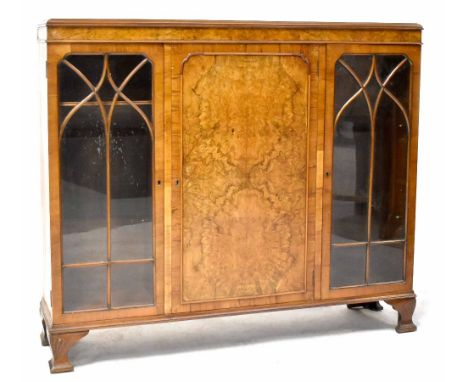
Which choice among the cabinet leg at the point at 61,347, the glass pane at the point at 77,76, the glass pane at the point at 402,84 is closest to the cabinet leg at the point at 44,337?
the cabinet leg at the point at 61,347

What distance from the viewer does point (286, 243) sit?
14.9 feet

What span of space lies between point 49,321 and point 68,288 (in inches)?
7.7

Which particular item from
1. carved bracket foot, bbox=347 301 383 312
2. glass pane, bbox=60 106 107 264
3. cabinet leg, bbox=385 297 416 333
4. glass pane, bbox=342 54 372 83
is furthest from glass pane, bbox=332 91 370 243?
glass pane, bbox=60 106 107 264

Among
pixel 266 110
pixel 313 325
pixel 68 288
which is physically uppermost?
pixel 266 110

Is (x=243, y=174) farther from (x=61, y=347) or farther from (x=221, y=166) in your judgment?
(x=61, y=347)

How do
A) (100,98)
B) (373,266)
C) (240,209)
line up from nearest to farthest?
(100,98) < (240,209) < (373,266)

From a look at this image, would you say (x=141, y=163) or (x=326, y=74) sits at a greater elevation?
(x=326, y=74)

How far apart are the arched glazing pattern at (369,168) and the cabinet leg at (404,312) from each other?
12cm

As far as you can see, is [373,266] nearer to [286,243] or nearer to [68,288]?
[286,243]

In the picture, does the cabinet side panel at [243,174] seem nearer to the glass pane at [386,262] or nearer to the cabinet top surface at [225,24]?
the cabinet top surface at [225,24]

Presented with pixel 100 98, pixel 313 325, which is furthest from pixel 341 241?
pixel 100 98

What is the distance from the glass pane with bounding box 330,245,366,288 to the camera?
465cm

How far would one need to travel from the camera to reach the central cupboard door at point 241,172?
4.29 metres

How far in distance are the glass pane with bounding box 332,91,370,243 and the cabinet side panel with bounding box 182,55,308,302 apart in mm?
186
